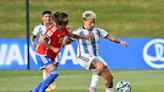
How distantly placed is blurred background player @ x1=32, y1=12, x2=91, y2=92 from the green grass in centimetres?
2530

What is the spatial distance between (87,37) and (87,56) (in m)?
0.73

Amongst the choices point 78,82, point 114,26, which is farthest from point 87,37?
point 114,26

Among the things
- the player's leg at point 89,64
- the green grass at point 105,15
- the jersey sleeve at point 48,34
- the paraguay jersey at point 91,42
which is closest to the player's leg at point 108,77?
the player's leg at point 89,64

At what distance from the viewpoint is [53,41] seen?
16.3m

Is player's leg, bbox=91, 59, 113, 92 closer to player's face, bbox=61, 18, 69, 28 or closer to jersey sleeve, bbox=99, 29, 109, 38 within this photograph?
jersey sleeve, bbox=99, 29, 109, 38

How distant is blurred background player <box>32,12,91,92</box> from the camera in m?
15.8

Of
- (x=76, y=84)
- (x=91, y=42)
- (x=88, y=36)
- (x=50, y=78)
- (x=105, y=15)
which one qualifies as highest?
(x=105, y=15)

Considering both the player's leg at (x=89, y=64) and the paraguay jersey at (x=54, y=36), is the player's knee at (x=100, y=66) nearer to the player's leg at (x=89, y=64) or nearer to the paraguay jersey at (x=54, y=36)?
the player's leg at (x=89, y=64)

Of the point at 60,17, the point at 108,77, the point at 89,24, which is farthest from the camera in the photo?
the point at 89,24

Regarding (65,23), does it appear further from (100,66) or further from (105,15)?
(105,15)

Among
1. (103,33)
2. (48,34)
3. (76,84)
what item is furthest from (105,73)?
(76,84)

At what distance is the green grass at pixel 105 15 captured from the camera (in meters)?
42.7

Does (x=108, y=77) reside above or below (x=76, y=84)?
above

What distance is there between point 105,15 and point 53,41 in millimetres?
28235
